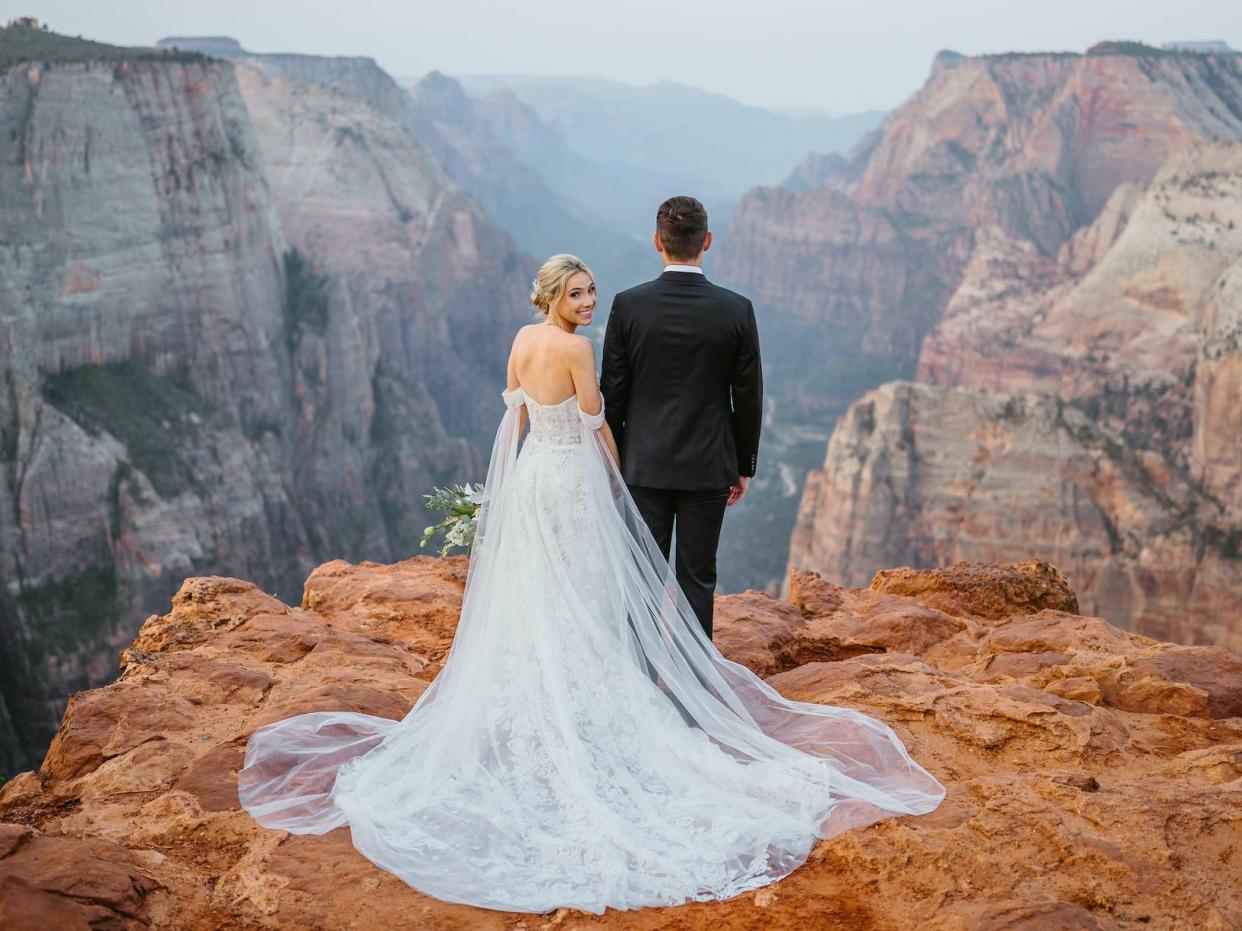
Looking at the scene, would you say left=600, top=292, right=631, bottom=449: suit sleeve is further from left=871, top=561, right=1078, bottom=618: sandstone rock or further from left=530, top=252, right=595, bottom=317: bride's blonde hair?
left=871, top=561, right=1078, bottom=618: sandstone rock

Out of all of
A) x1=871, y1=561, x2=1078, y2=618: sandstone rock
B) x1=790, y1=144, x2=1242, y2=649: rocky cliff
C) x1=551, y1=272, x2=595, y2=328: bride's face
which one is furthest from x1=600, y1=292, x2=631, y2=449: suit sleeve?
x1=790, y1=144, x2=1242, y2=649: rocky cliff

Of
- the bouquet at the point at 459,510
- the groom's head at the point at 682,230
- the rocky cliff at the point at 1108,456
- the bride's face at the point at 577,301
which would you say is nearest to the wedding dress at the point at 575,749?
the bride's face at the point at 577,301

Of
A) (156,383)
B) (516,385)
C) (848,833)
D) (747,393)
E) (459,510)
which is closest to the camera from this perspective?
(848,833)

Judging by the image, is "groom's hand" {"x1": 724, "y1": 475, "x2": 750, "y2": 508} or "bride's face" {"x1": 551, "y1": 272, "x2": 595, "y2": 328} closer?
"bride's face" {"x1": 551, "y1": 272, "x2": 595, "y2": 328}

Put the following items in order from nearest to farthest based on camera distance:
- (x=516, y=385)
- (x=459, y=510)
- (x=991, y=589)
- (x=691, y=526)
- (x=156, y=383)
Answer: (x=691, y=526)
(x=516, y=385)
(x=459, y=510)
(x=991, y=589)
(x=156, y=383)

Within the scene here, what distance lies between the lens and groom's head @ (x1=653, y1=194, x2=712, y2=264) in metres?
5.75

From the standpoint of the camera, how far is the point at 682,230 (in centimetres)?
578

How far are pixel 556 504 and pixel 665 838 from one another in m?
1.88

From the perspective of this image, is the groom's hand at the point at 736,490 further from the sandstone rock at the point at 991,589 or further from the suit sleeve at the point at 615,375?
the sandstone rock at the point at 991,589

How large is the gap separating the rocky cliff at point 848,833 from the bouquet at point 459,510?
2.98 feet

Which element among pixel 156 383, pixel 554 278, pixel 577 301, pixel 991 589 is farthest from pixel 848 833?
pixel 156 383

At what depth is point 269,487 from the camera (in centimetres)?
5772

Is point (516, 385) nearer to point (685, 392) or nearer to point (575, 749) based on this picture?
point (685, 392)

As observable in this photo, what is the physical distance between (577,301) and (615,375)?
457 millimetres
